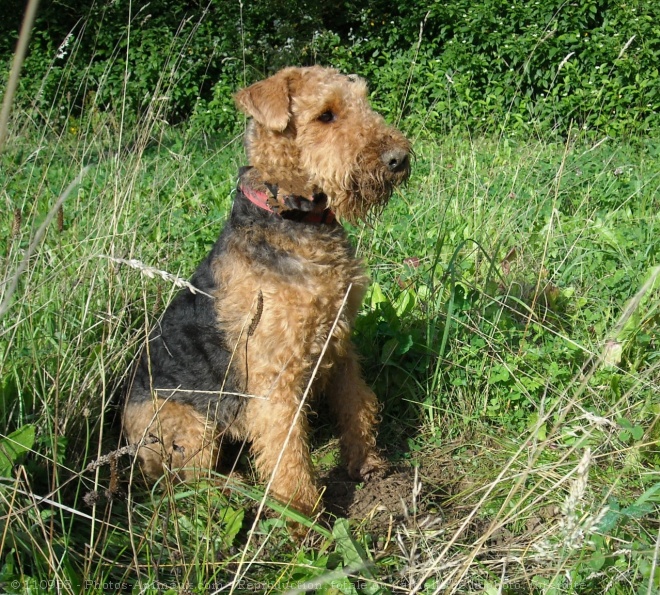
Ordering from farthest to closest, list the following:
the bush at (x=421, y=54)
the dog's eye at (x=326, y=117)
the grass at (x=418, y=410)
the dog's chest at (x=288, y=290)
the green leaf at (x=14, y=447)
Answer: the bush at (x=421, y=54), the dog's eye at (x=326, y=117), the dog's chest at (x=288, y=290), the green leaf at (x=14, y=447), the grass at (x=418, y=410)

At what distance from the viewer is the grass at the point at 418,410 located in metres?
1.87

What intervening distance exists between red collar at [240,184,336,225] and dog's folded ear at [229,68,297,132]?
281mm

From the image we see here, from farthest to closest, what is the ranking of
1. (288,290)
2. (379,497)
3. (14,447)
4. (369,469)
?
1. (369,469)
2. (379,497)
3. (288,290)
4. (14,447)

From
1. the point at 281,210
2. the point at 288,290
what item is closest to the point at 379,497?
the point at 288,290

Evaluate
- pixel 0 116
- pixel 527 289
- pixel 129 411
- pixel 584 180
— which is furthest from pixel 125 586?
pixel 584 180

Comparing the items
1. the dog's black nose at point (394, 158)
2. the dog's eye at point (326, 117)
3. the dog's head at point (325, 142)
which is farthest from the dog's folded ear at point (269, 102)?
the dog's black nose at point (394, 158)

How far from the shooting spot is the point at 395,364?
3207 millimetres

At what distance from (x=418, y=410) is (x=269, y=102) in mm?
→ 1649

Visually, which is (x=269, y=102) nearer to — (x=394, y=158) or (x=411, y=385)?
(x=394, y=158)

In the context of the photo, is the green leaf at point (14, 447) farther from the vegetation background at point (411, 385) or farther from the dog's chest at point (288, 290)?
the dog's chest at point (288, 290)

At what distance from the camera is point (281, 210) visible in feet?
8.48

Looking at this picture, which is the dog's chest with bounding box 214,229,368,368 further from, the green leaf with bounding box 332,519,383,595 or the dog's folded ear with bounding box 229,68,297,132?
the green leaf with bounding box 332,519,383,595

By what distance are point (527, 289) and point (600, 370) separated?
77cm

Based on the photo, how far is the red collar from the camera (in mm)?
2584
